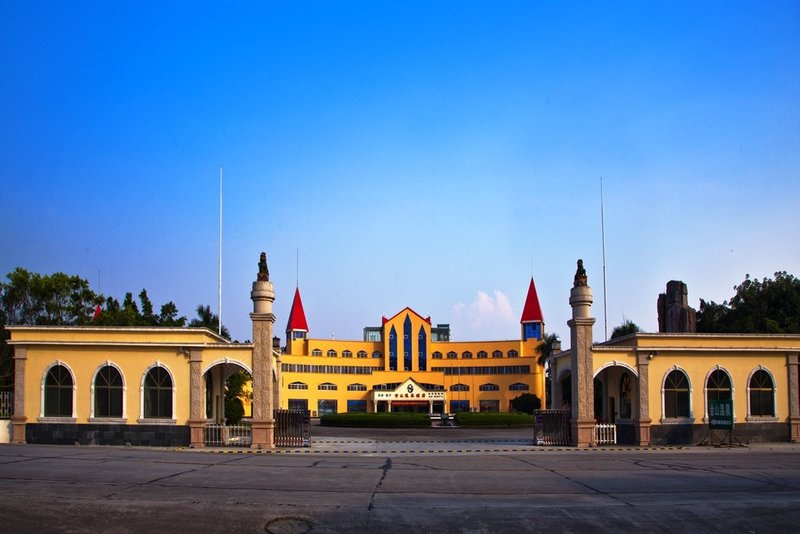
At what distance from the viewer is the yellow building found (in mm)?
92375

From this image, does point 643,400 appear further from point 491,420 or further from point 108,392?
point 491,420

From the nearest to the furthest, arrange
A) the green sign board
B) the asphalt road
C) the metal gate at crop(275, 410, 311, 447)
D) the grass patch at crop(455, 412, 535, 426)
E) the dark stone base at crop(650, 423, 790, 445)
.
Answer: the asphalt road, the green sign board, the metal gate at crop(275, 410, 311, 447), the dark stone base at crop(650, 423, 790, 445), the grass patch at crop(455, 412, 535, 426)

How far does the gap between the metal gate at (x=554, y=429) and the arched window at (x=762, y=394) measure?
8213mm

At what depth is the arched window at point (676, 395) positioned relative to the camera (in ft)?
108

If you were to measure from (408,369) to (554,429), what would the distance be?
65961 mm

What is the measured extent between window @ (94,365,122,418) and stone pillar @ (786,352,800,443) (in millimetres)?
28697

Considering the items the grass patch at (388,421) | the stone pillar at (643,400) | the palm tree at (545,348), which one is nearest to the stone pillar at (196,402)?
the stone pillar at (643,400)

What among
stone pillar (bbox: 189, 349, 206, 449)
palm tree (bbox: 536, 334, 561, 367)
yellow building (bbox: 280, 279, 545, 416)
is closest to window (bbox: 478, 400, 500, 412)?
yellow building (bbox: 280, 279, 545, 416)

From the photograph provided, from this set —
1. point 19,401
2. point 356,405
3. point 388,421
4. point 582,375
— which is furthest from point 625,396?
point 356,405

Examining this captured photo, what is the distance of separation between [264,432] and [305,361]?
61928 millimetres

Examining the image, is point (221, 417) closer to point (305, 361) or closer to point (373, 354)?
point (305, 361)

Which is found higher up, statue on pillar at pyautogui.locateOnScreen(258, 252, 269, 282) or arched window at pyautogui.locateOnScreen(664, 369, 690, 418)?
statue on pillar at pyautogui.locateOnScreen(258, 252, 269, 282)

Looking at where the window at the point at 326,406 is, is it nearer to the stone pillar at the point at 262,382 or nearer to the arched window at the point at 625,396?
the arched window at the point at 625,396

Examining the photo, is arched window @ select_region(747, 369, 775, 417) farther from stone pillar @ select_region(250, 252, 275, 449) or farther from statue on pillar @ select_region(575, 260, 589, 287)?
stone pillar @ select_region(250, 252, 275, 449)
